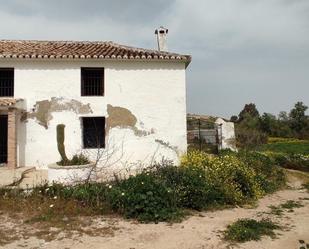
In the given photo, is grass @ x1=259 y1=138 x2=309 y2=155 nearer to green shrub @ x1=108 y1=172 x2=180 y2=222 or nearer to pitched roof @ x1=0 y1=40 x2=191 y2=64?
pitched roof @ x1=0 y1=40 x2=191 y2=64

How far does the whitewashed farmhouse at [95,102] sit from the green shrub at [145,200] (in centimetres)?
585

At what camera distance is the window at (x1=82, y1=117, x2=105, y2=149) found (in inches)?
618

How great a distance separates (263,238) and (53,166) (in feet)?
22.0

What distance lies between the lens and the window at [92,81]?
15.8 m

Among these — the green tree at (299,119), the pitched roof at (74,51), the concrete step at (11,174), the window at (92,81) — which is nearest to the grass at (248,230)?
the concrete step at (11,174)

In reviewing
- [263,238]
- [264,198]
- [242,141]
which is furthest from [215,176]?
[242,141]

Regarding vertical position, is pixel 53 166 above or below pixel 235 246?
above

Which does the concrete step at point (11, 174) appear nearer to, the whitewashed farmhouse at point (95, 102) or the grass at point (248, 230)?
the whitewashed farmhouse at point (95, 102)

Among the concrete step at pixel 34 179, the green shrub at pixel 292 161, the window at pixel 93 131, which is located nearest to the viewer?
the concrete step at pixel 34 179

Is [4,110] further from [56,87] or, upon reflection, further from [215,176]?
[215,176]

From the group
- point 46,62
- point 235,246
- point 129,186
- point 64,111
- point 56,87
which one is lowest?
point 235,246

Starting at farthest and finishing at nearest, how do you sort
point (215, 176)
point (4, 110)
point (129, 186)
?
point (4, 110) < point (215, 176) < point (129, 186)

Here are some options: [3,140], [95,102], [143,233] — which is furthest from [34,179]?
[143,233]

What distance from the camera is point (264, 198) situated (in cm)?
1194
